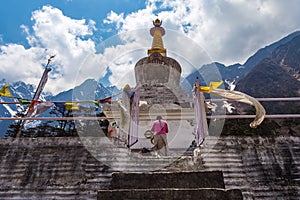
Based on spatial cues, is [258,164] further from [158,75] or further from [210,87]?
[158,75]

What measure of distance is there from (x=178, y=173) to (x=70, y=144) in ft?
12.8

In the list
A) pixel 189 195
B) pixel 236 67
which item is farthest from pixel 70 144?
pixel 236 67

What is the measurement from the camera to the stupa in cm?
1419

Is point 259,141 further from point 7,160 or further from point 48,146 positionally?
point 7,160

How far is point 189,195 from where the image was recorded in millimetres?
2934

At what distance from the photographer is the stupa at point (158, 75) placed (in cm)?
1419

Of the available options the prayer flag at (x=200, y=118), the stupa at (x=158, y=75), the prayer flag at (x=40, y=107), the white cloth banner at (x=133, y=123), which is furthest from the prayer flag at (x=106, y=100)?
the stupa at (x=158, y=75)

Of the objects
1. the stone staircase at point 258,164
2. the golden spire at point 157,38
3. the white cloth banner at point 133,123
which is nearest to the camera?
the stone staircase at point 258,164

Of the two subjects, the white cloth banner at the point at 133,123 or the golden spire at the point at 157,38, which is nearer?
the white cloth banner at the point at 133,123

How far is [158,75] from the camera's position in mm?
16438

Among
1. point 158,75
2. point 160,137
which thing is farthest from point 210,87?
point 158,75

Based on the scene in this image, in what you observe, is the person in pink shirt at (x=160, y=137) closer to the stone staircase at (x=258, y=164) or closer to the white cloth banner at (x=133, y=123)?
the white cloth banner at (x=133, y=123)

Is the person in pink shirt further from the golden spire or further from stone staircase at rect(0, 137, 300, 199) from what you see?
the golden spire

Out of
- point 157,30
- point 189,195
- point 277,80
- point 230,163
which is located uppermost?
point 277,80
